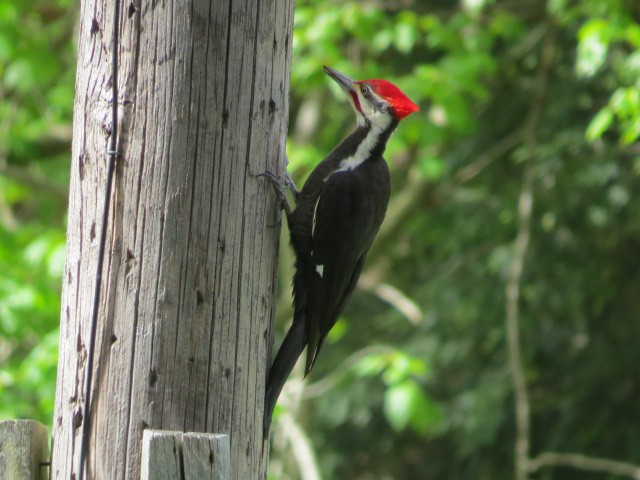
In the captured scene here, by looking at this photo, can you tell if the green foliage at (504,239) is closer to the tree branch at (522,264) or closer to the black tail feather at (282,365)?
the tree branch at (522,264)

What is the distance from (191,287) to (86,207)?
29 centimetres

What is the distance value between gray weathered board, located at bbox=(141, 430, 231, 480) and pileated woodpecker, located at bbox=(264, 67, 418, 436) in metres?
0.82

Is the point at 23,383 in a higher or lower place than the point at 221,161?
lower

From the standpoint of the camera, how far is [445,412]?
21.9ft

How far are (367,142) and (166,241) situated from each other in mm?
1293

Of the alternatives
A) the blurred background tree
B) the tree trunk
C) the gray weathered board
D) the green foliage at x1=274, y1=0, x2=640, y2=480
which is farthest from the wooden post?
the green foliage at x1=274, y1=0, x2=640, y2=480

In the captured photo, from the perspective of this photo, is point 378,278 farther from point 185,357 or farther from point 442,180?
point 185,357

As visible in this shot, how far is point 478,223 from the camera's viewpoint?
660 centimetres

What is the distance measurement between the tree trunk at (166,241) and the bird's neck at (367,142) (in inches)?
40.4

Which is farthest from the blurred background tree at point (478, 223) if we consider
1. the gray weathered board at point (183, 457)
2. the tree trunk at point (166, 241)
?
the gray weathered board at point (183, 457)

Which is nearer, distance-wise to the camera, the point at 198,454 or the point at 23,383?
the point at 198,454

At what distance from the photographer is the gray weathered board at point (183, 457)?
1739 millimetres

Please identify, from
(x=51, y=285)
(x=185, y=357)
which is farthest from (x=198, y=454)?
(x=51, y=285)

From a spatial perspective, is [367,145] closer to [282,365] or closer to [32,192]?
[282,365]
